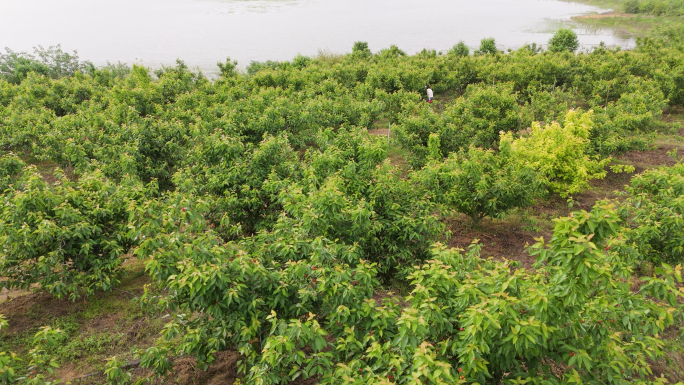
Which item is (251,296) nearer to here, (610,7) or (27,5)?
(610,7)

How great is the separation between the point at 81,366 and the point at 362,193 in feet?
20.7

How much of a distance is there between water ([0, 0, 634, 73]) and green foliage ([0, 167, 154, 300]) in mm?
31220

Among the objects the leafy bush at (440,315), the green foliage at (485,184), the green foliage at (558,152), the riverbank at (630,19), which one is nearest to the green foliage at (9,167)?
the leafy bush at (440,315)

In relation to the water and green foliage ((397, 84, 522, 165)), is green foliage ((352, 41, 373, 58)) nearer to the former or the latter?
the water

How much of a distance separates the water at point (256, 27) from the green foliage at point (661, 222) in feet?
117

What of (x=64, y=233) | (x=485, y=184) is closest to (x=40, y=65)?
(x=64, y=233)

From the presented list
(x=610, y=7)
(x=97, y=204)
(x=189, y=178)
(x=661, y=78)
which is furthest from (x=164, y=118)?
(x=610, y=7)

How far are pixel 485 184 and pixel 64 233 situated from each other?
367 inches

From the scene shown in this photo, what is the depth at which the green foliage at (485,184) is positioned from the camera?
33.5ft

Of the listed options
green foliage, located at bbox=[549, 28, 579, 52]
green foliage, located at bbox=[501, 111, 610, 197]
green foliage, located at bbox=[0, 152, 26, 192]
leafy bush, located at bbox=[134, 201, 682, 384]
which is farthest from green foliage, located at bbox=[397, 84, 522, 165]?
green foliage, located at bbox=[549, 28, 579, 52]

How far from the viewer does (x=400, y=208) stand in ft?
28.8

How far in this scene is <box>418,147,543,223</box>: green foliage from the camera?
10.2 m

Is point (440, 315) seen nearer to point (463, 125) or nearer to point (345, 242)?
point (345, 242)

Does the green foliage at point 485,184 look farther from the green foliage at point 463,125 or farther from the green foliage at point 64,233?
the green foliage at point 64,233
